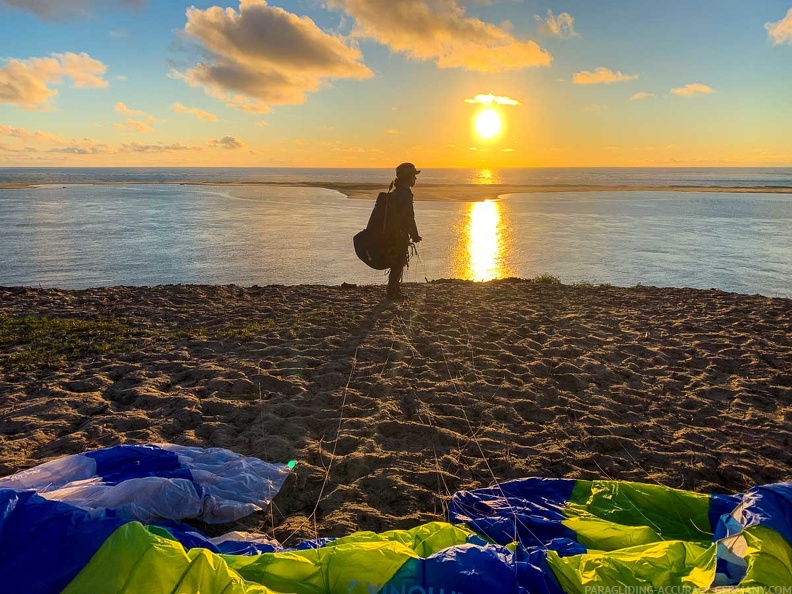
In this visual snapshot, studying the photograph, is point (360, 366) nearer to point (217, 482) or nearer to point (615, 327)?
point (217, 482)

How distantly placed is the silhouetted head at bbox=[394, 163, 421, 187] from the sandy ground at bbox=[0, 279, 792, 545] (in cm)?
214

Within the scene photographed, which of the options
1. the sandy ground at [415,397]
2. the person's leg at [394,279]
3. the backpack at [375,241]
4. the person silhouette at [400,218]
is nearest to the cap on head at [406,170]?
the person silhouette at [400,218]

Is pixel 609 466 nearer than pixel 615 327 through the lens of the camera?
Yes

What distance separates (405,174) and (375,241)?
48.1 inches

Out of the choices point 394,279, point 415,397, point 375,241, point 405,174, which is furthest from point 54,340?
point 405,174

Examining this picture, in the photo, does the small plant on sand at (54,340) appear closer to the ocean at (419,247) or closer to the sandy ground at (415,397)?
the sandy ground at (415,397)

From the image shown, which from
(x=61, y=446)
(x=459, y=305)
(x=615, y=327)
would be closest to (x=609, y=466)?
(x=615, y=327)

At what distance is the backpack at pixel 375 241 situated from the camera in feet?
28.7

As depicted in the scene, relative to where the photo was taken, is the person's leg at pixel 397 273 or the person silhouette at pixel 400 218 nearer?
the person silhouette at pixel 400 218

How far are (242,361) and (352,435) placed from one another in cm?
222

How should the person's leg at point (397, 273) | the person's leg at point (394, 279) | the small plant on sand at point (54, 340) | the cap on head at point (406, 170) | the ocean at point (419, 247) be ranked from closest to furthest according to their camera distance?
1. the small plant on sand at point (54, 340)
2. the cap on head at point (406, 170)
3. the person's leg at point (397, 273)
4. the person's leg at point (394, 279)
5. the ocean at point (419, 247)

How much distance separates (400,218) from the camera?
8.74 m

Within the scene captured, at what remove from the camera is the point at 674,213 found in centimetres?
2734

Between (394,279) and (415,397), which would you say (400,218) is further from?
(415,397)
